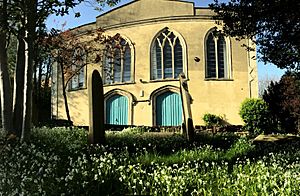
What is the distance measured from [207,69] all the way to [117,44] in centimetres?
659

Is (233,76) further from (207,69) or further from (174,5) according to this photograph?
(174,5)

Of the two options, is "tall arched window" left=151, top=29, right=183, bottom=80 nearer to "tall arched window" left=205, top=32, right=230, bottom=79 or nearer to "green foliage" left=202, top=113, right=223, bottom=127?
"tall arched window" left=205, top=32, right=230, bottom=79

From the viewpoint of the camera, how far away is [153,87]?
2725 centimetres

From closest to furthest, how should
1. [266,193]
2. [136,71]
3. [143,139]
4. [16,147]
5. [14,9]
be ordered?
[266,193]
[16,147]
[14,9]
[143,139]
[136,71]

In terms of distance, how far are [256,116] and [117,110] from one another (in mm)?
10186

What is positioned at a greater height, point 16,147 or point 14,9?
point 14,9

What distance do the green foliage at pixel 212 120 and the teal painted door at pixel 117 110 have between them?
6016 millimetres


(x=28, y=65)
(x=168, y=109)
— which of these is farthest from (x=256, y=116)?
(x=28, y=65)

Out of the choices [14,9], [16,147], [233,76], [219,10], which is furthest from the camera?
[233,76]

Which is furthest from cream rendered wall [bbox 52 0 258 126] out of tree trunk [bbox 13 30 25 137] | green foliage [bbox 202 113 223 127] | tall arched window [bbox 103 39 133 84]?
tree trunk [bbox 13 30 25 137]

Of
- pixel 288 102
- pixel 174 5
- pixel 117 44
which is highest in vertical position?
pixel 174 5

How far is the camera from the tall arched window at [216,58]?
1050 inches

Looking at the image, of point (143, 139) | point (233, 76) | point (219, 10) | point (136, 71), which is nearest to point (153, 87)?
point (136, 71)

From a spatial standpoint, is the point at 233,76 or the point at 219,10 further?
the point at 233,76
